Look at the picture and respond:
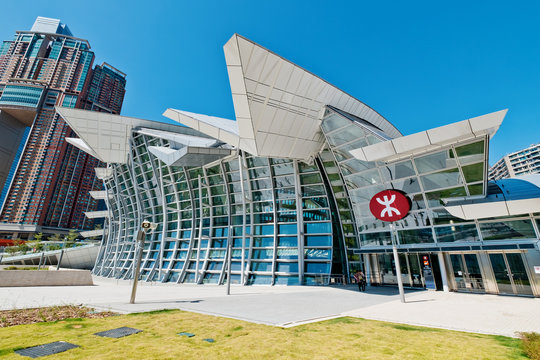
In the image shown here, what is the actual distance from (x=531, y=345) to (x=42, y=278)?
27.7 metres

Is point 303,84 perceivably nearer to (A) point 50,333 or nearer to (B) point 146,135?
(A) point 50,333

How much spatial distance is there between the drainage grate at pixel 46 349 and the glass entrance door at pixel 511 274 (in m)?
22.5

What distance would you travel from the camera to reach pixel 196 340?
18.1ft

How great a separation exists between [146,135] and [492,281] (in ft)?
124

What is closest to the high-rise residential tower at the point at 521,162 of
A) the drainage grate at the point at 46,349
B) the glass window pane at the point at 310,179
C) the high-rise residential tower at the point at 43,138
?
the glass window pane at the point at 310,179

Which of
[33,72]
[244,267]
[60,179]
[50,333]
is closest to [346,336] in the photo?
[50,333]

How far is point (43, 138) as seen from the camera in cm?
11675

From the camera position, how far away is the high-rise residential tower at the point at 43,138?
4080 inches

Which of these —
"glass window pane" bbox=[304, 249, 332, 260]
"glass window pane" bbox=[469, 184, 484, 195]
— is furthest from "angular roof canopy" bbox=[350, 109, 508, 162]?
"glass window pane" bbox=[304, 249, 332, 260]

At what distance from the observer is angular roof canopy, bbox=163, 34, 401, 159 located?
546 inches

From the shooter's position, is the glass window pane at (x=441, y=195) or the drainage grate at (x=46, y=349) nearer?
the drainage grate at (x=46, y=349)

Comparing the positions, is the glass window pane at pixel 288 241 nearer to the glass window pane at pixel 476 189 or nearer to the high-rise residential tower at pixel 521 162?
the glass window pane at pixel 476 189

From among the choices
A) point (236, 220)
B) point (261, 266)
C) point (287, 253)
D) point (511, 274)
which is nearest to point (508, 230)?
point (511, 274)

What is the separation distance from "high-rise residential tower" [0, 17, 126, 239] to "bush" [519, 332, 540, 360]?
125 meters
